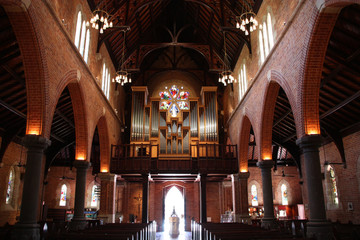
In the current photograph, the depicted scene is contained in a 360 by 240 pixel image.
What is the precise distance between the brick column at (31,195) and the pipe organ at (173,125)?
1194 cm

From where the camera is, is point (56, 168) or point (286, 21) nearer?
point (286, 21)

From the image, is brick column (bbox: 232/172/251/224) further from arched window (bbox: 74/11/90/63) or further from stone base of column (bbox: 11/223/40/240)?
stone base of column (bbox: 11/223/40/240)

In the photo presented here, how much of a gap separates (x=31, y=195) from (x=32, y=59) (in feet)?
15.5

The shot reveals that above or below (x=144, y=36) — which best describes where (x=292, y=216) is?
below

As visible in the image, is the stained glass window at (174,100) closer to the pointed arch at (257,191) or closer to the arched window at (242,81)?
the arched window at (242,81)

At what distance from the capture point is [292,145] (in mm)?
24469

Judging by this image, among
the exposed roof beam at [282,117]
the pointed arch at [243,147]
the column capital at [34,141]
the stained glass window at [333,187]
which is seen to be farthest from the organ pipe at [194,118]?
the column capital at [34,141]

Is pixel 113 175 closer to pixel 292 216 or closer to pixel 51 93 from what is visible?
pixel 51 93

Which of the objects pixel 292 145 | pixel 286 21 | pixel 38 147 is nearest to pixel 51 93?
pixel 38 147

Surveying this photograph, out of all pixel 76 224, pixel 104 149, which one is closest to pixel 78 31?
pixel 104 149

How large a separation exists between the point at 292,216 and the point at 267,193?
14.1 meters

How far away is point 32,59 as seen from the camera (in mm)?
10703

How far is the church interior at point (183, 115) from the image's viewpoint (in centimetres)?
1084

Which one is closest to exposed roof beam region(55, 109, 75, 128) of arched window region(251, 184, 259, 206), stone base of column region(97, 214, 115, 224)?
stone base of column region(97, 214, 115, 224)
